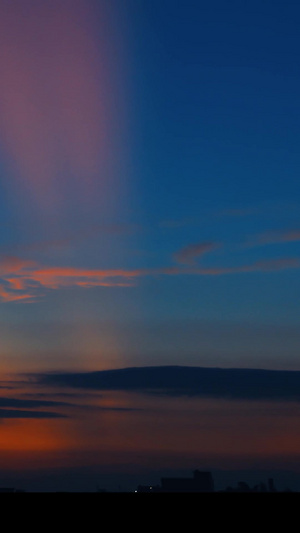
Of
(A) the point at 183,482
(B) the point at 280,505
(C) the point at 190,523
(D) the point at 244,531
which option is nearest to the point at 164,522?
(C) the point at 190,523

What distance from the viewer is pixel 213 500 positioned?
2853 centimetres

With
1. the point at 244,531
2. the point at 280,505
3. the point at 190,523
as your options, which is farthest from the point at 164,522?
the point at 280,505

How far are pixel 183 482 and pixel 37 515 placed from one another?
2980 cm

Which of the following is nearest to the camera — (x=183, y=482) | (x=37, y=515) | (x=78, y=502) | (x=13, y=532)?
(x=13, y=532)

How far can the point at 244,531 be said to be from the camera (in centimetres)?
2494

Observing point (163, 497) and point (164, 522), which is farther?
point (163, 497)

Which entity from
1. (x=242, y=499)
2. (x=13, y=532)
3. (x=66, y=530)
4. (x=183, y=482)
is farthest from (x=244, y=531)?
(x=183, y=482)

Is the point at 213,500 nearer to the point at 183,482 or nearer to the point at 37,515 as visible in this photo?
the point at 37,515

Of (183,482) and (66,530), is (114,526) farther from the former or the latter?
(183,482)

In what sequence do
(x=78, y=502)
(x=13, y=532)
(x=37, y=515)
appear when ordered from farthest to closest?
(x=78, y=502) < (x=37, y=515) < (x=13, y=532)

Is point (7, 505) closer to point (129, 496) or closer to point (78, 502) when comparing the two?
point (78, 502)

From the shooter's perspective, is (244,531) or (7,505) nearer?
(244,531)

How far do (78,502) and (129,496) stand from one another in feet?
6.62

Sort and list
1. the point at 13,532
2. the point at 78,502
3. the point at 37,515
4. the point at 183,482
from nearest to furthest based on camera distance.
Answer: the point at 13,532 → the point at 37,515 → the point at 78,502 → the point at 183,482
